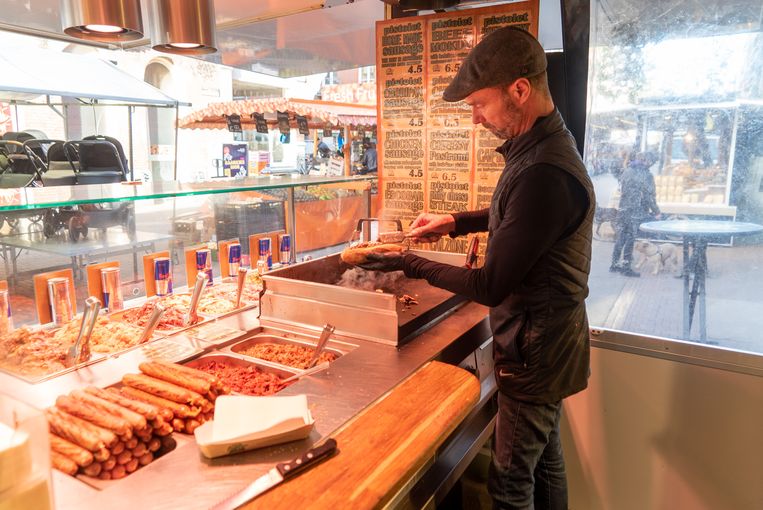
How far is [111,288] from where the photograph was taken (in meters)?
2.34

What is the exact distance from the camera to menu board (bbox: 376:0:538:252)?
9.81 ft

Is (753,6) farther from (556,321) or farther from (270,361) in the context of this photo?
(270,361)

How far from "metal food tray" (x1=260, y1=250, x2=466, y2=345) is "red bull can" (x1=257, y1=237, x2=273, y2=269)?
22.7 inches

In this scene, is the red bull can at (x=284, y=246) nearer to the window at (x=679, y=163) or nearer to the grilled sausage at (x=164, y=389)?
the grilled sausage at (x=164, y=389)

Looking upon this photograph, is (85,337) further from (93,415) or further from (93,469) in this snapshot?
(93,469)

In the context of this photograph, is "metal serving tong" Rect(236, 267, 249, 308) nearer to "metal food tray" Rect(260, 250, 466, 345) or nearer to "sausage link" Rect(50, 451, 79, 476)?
"metal food tray" Rect(260, 250, 466, 345)

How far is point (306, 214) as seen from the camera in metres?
3.36

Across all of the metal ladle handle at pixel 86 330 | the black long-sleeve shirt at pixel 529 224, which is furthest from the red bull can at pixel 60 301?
the black long-sleeve shirt at pixel 529 224

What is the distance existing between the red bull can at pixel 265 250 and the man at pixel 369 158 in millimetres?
4918

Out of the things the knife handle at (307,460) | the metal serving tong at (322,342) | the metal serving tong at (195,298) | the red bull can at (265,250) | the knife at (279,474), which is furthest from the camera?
the red bull can at (265,250)

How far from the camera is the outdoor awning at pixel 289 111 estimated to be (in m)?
6.56

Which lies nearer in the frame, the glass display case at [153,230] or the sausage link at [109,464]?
the sausage link at [109,464]

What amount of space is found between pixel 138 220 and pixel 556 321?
2.10 meters

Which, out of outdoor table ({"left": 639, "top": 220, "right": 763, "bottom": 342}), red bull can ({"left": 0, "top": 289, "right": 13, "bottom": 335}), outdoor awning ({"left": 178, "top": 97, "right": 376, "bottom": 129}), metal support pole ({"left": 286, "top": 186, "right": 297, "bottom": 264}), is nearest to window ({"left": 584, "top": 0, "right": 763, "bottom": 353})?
outdoor table ({"left": 639, "top": 220, "right": 763, "bottom": 342})
